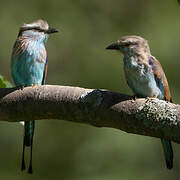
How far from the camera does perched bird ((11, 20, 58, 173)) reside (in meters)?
6.01

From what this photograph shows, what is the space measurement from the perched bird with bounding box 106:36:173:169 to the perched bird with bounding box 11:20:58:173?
47.0 inches

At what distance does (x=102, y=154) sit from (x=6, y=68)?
2545 mm

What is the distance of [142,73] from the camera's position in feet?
16.6

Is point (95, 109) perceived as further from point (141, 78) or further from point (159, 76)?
point (159, 76)

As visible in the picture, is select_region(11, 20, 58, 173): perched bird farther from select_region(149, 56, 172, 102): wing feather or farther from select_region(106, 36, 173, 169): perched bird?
select_region(149, 56, 172, 102): wing feather

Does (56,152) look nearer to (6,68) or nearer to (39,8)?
(6,68)

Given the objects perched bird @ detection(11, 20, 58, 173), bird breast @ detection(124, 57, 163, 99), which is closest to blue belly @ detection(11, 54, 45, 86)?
perched bird @ detection(11, 20, 58, 173)

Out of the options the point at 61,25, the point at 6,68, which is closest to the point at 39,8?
the point at 61,25

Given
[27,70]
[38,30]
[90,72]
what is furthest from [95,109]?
[90,72]

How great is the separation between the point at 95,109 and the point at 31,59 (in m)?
2.16

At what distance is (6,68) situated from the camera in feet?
30.7

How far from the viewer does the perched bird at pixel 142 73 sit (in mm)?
5055

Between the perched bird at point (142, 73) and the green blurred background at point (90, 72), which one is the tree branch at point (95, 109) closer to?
the perched bird at point (142, 73)

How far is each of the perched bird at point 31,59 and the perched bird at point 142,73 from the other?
1.19m
